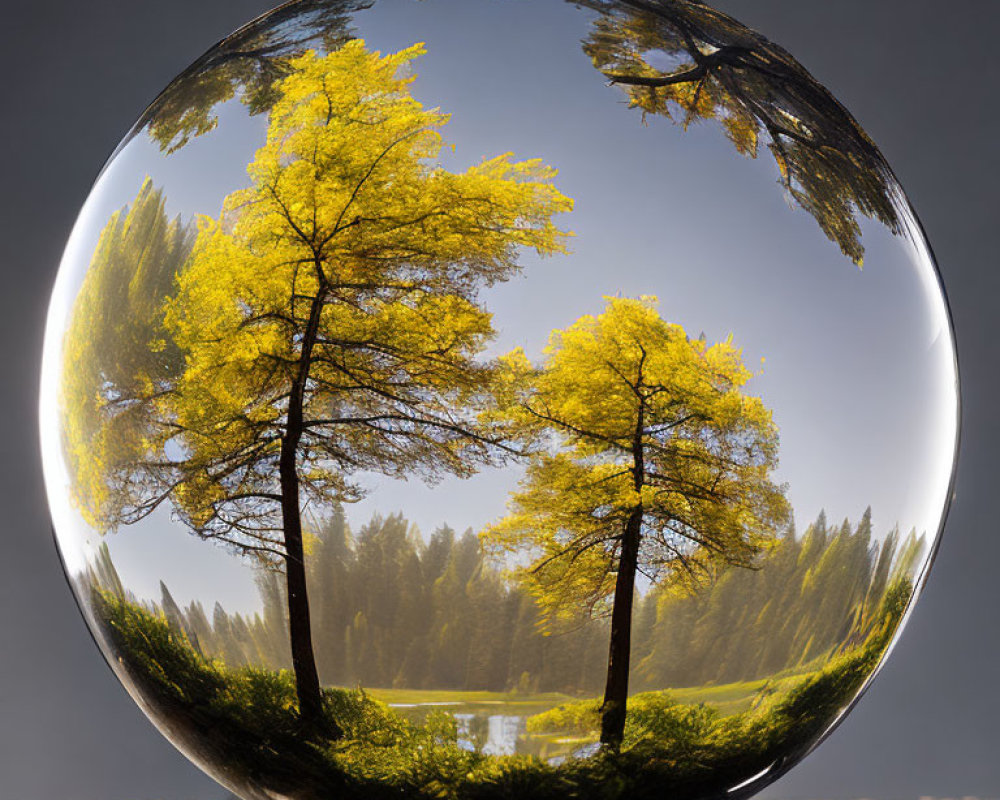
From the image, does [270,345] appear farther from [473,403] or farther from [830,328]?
[830,328]

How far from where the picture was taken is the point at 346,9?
1100mm

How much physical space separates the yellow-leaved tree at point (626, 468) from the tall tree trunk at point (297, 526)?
16 cm

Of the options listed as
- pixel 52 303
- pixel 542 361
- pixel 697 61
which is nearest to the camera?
pixel 542 361

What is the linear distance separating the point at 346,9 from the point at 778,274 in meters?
0.48

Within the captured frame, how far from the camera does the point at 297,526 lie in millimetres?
937

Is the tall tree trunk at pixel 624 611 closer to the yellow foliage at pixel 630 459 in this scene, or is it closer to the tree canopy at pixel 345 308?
the yellow foliage at pixel 630 459

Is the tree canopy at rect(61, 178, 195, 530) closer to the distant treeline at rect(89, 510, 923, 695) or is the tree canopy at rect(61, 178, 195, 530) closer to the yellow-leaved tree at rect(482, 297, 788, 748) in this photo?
the distant treeline at rect(89, 510, 923, 695)

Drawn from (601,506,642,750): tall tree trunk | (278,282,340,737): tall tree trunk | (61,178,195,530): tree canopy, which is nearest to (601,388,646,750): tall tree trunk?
(601,506,642,750): tall tree trunk

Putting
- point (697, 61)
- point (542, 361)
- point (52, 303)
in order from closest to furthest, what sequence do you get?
point (542, 361) → point (697, 61) → point (52, 303)

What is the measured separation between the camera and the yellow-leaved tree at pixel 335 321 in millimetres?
908

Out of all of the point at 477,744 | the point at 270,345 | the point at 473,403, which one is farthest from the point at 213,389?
the point at 477,744

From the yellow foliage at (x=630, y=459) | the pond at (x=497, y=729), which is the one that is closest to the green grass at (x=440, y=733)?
the pond at (x=497, y=729)

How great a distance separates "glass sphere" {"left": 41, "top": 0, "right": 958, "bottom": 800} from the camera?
907mm

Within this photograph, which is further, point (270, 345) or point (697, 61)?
point (697, 61)
